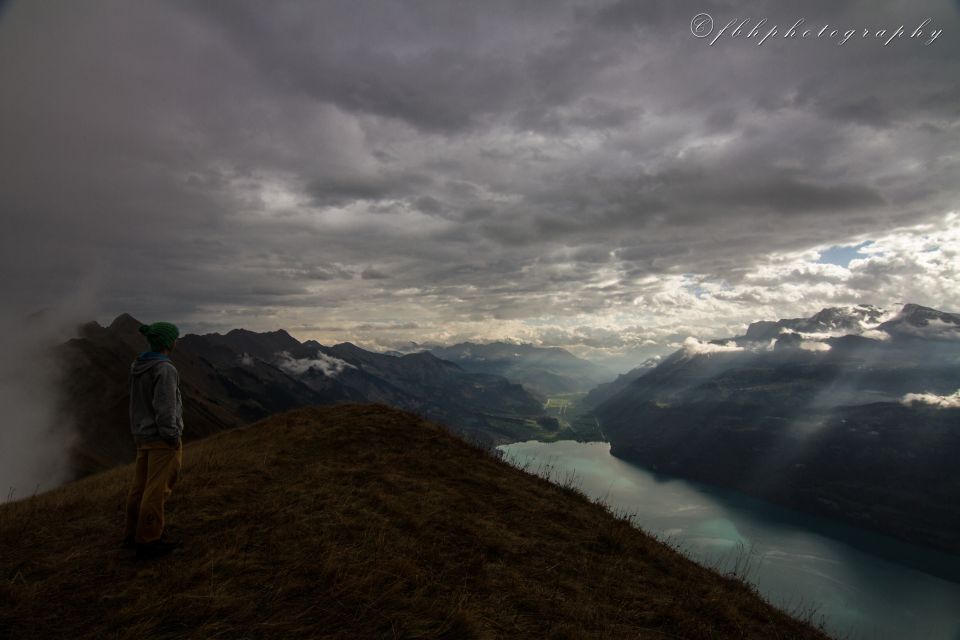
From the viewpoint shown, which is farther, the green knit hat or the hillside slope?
the green knit hat

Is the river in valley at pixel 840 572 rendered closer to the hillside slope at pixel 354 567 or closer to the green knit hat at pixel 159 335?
the hillside slope at pixel 354 567

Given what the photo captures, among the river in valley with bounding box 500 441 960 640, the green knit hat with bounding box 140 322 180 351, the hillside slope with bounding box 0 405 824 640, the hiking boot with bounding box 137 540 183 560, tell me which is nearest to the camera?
the hillside slope with bounding box 0 405 824 640

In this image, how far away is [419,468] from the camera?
51.5ft

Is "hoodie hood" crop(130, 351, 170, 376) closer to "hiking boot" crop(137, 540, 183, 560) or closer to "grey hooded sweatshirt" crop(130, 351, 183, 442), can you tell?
"grey hooded sweatshirt" crop(130, 351, 183, 442)

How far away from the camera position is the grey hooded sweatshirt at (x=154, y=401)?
328 inches

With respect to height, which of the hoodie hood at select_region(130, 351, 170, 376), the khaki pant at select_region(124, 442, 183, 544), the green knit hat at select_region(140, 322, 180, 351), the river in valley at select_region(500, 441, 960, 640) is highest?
the green knit hat at select_region(140, 322, 180, 351)

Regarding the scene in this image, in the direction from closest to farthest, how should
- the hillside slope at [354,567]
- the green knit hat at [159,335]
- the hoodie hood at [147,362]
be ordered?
the hillside slope at [354,567], the hoodie hood at [147,362], the green knit hat at [159,335]

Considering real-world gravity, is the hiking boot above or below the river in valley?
above

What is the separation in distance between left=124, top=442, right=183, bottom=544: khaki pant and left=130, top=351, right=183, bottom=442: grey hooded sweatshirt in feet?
0.88

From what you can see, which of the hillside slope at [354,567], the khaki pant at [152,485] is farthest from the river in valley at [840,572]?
the khaki pant at [152,485]

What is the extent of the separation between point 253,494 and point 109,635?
620 cm

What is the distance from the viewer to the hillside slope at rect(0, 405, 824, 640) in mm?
6625

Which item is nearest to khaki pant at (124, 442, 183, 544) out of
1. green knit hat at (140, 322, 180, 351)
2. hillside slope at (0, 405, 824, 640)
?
hillside slope at (0, 405, 824, 640)

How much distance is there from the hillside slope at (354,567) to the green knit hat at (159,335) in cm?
391
